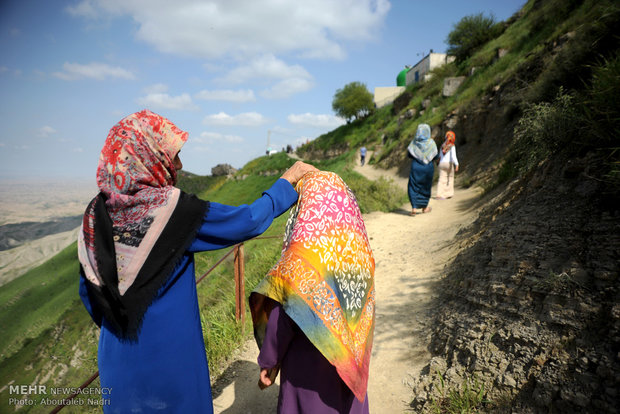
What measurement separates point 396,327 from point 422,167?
4.96 meters

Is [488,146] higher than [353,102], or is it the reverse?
[353,102]

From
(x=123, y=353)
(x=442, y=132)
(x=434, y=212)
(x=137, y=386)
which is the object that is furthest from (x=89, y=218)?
Answer: (x=442, y=132)

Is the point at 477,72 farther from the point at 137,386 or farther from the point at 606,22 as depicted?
the point at 137,386

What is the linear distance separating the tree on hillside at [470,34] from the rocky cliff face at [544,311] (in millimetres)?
21322

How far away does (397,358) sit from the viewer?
291 cm

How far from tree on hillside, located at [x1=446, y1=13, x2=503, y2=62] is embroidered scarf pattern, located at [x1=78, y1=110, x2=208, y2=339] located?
24272 mm

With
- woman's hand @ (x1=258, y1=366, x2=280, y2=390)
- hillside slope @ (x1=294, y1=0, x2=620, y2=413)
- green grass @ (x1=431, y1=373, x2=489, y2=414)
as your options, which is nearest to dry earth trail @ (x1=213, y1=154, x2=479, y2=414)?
hillside slope @ (x1=294, y1=0, x2=620, y2=413)

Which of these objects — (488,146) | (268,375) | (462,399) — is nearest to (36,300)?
(268,375)

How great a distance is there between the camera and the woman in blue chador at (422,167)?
7.38 metres

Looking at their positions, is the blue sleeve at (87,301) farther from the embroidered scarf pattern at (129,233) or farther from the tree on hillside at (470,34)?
the tree on hillside at (470,34)

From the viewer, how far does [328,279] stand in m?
1.37

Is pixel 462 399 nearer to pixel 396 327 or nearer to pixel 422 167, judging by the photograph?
pixel 396 327

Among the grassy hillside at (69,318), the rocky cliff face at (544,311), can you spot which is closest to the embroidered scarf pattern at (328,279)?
the rocky cliff face at (544,311)

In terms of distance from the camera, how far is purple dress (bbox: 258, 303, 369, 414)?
140 centimetres
